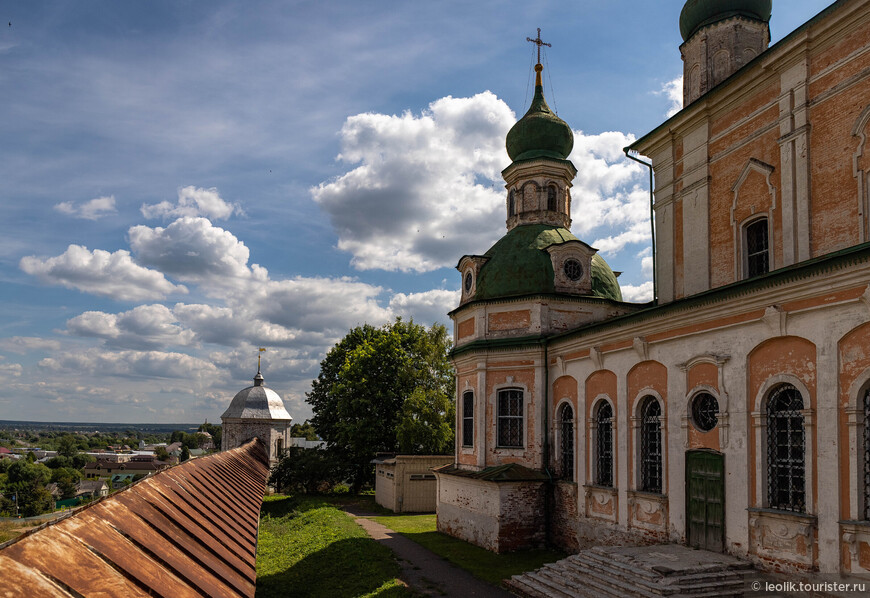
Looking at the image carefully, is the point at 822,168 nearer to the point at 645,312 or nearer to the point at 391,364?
the point at 645,312

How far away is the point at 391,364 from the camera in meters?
37.2

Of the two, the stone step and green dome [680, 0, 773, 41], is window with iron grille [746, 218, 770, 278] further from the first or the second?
the stone step

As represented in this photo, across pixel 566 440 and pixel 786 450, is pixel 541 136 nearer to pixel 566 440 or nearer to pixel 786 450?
pixel 566 440

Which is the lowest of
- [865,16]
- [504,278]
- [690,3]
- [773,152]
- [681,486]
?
[681,486]

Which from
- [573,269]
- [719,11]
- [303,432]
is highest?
[719,11]

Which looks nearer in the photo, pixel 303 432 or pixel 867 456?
pixel 867 456

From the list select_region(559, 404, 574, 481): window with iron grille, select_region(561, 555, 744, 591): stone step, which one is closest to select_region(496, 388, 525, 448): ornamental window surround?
select_region(559, 404, 574, 481): window with iron grille

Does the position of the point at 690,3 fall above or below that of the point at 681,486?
above

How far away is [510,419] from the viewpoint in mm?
21234

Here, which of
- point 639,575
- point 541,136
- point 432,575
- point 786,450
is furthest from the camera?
point 541,136

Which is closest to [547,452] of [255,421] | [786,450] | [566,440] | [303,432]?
[566,440]

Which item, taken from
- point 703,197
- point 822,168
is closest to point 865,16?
point 822,168

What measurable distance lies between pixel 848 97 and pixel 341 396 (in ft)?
95.0

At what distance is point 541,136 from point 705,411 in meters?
13.9
